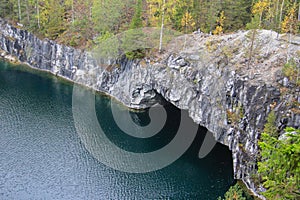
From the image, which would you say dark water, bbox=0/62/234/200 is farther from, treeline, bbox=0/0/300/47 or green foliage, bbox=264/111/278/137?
treeline, bbox=0/0/300/47

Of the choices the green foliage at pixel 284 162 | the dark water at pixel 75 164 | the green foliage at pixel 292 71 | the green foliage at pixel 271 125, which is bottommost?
the dark water at pixel 75 164

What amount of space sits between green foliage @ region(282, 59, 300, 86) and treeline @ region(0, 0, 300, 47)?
6.74m

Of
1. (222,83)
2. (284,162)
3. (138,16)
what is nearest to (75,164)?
(222,83)

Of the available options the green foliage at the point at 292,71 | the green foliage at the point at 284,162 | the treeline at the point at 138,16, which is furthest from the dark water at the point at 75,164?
the green foliage at the point at 284,162

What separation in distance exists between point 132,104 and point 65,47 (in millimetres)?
17726

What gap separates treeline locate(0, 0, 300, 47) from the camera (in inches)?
1775

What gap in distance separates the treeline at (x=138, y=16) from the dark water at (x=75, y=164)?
1272cm

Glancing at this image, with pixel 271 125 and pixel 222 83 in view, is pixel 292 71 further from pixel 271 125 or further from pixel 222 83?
pixel 222 83

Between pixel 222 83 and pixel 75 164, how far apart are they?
59.2ft

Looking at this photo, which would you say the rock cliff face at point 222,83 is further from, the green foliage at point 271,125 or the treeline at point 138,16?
the treeline at point 138,16

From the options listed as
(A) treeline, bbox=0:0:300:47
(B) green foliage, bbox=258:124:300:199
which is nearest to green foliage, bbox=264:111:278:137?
(A) treeline, bbox=0:0:300:47

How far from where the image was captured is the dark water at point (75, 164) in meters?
33.9

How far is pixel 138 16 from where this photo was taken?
4972 cm

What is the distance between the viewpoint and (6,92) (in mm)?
53531
